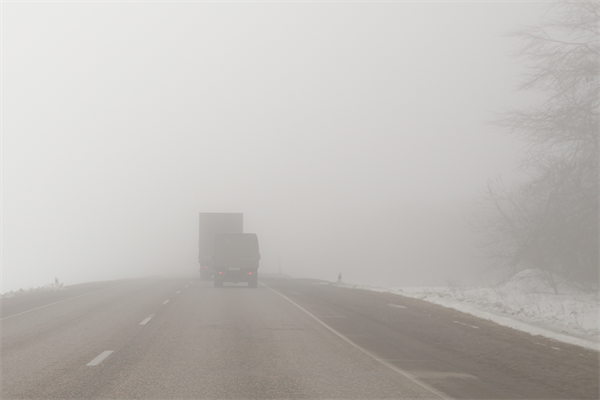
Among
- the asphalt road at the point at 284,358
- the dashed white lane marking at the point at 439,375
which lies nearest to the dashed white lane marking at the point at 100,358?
the asphalt road at the point at 284,358

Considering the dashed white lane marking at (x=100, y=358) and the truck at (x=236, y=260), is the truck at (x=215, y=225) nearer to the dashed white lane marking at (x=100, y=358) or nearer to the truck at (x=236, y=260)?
A: the truck at (x=236, y=260)

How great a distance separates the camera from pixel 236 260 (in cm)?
2744

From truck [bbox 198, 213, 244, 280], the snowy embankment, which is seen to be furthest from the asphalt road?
truck [bbox 198, 213, 244, 280]

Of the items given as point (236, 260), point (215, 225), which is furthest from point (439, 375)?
point (215, 225)

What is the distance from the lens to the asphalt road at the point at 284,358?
643 centimetres

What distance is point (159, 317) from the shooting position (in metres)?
14.2

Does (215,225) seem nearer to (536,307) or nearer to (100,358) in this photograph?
(536,307)

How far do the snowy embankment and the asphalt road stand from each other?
60 cm

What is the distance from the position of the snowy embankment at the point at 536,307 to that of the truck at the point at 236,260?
22.3 ft

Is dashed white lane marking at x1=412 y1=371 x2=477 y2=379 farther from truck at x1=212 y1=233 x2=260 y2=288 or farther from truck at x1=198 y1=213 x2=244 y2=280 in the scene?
truck at x1=198 y1=213 x2=244 y2=280

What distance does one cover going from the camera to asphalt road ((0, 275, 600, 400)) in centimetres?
643

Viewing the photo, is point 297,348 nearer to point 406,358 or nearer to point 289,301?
point 406,358

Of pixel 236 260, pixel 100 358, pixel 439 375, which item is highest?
pixel 236 260

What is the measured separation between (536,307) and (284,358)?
10.9 metres
